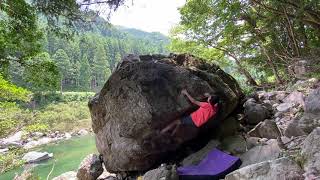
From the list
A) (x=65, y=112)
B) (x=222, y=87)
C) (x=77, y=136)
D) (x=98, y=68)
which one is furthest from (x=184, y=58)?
(x=98, y=68)

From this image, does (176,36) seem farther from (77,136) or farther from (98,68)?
(98,68)

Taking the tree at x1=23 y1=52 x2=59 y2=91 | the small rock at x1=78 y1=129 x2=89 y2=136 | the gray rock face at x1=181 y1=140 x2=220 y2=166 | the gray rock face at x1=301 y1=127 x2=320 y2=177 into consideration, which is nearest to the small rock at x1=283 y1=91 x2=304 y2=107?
the gray rock face at x1=181 y1=140 x2=220 y2=166

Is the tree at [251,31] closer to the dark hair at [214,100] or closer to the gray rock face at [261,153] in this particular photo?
the dark hair at [214,100]

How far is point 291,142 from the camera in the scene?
21.4ft

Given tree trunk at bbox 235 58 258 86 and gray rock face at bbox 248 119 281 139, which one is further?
tree trunk at bbox 235 58 258 86

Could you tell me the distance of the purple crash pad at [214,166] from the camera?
6770mm

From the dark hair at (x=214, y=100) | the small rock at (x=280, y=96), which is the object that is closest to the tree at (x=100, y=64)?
the small rock at (x=280, y=96)

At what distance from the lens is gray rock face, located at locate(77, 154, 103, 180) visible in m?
10.4

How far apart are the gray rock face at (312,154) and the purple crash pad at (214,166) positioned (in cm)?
226

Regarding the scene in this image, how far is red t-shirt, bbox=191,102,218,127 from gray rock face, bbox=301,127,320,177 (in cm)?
328

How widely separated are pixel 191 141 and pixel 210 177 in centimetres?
224

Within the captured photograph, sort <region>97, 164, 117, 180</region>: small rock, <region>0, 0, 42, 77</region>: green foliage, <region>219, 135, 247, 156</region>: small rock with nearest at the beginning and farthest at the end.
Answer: <region>219, 135, 247, 156</region>: small rock, <region>0, 0, 42, 77</region>: green foliage, <region>97, 164, 117, 180</region>: small rock

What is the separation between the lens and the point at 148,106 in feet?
27.1

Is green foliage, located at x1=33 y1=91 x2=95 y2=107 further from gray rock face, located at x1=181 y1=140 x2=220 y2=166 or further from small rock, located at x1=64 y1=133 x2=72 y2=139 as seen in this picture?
gray rock face, located at x1=181 y1=140 x2=220 y2=166
